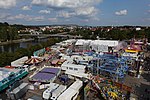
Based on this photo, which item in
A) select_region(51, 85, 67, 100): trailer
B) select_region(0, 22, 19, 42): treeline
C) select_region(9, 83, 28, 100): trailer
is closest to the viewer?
select_region(51, 85, 67, 100): trailer

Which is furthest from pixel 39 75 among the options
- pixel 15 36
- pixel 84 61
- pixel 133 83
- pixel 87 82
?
pixel 15 36

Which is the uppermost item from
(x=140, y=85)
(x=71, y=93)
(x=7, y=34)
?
(x=7, y=34)

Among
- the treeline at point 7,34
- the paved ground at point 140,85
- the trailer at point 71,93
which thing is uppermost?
the treeline at point 7,34

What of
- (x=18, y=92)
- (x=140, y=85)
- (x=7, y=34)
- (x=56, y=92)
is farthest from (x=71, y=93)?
(x=7, y=34)

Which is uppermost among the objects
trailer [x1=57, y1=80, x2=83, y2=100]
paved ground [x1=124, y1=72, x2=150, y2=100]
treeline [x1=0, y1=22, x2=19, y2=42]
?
treeline [x1=0, y1=22, x2=19, y2=42]

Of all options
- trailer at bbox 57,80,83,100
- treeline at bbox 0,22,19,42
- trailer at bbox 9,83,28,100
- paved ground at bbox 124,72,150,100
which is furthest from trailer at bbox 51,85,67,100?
treeline at bbox 0,22,19,42

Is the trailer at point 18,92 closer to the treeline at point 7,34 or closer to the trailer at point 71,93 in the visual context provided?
the trailer at point 71,93

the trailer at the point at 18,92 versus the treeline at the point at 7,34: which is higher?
the treeline at the point at 7,34

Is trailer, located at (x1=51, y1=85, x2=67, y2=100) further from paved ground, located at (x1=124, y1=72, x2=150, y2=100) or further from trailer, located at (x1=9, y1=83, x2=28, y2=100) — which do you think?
paved ground, located at (x1=124, y1=72, x2=150, y2=100)

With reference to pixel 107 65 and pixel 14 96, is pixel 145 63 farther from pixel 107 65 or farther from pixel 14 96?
pixel 14 96

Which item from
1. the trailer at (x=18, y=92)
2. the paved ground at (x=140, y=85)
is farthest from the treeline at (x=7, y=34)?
the paved ground at (x=140, y=85)

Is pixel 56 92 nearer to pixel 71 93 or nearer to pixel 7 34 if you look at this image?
pixel 71 93
